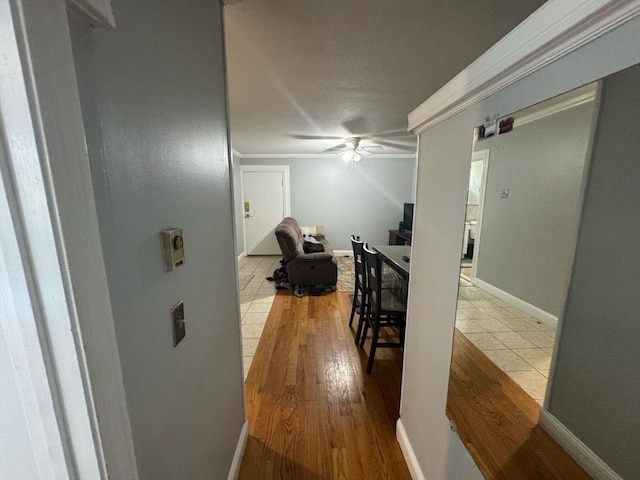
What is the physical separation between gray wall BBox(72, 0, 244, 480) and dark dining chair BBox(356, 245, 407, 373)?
49.8 inches

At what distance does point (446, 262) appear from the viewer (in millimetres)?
1016

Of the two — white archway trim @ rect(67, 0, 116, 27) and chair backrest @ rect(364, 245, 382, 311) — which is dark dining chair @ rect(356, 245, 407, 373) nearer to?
chair backrest @ rect(364, 245, 382, 311)

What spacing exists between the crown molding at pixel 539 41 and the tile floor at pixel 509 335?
0.63m

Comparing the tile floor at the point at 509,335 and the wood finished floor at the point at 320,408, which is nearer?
the tile floor at the point at 509,335

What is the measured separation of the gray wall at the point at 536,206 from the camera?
0.61 meters

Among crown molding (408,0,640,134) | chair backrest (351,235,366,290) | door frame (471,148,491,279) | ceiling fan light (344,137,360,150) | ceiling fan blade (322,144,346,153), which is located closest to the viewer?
→ crown molding (408,0,640,134)

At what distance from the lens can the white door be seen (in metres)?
5.68

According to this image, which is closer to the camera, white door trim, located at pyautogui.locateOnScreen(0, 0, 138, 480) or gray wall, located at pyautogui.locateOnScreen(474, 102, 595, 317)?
white door trim, located at pyautogui.locateOnScreen(0, 0, 138, 480)

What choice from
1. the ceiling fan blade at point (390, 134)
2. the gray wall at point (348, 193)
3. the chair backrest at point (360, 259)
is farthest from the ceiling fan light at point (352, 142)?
the chair backrest at point (360, 259)

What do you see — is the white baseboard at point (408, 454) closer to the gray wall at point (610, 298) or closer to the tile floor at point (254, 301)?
the gray wall at point (610, 298)

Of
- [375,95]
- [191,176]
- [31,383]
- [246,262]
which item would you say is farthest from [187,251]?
[246,262]

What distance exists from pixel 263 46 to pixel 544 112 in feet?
4.93

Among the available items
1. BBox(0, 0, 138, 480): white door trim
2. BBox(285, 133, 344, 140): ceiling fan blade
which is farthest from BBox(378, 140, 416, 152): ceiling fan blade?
BBox(0, 0, 138, 480): white door trim

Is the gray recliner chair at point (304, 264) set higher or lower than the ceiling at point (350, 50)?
lower
